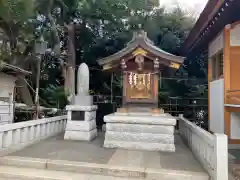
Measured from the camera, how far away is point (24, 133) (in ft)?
21.4

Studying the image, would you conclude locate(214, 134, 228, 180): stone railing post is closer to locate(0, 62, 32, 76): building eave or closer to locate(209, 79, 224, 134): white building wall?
locate(209, 79, 224, 134): white building wall

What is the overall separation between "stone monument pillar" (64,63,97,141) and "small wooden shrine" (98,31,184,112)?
1.14 metres

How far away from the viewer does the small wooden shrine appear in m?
7.15

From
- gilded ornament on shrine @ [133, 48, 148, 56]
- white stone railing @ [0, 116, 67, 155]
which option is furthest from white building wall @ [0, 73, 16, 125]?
gilded ornament on shrine @ [133, 48, 148, 56]

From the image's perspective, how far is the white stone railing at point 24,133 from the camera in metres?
5.64

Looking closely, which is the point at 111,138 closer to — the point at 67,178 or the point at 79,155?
the point at 79,155

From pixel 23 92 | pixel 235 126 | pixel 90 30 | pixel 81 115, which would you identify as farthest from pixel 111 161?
pixel 90 30

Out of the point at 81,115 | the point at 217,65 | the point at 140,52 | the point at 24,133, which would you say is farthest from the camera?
the point at 217,65

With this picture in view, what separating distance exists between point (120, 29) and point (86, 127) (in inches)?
312

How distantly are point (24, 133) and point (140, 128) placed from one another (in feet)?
10.4

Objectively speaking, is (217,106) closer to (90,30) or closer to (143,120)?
(143,120)

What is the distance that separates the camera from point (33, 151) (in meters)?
6.08

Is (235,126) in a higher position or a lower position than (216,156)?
higher

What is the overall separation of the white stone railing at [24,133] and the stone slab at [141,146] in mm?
2148
